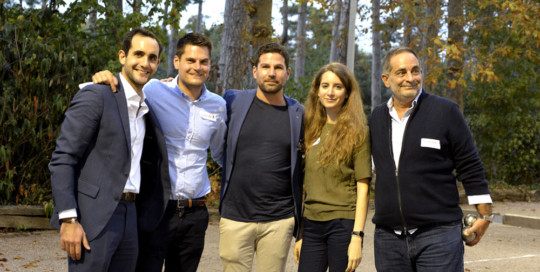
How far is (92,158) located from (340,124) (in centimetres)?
165

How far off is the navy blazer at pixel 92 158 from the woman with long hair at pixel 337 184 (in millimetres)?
1292

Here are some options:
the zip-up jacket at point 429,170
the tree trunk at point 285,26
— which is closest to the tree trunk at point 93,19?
the tree trunk at point 285,26

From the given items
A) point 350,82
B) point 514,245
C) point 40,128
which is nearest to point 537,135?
point 514,245

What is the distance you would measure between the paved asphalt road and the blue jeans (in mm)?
3675

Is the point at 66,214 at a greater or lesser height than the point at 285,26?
lesser

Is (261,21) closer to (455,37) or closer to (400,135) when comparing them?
(455,37)

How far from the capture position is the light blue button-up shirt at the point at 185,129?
13.8ft

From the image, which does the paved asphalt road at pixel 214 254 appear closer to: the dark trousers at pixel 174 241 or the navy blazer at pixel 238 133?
the dark trousers at pixel 174 241

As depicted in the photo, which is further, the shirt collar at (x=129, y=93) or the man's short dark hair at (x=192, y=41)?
the man's short dark hair at (x=192, y=41)

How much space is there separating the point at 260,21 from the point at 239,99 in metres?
7.60

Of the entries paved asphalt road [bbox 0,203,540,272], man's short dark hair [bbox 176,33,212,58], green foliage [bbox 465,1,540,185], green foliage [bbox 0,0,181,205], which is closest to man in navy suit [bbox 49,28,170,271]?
man's short dark hair [bbox 176,33,212,58]

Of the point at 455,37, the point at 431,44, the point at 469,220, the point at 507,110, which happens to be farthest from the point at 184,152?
the point at 507,110

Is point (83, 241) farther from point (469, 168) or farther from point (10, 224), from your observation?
point (10, 224)

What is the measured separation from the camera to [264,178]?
4.34 m
